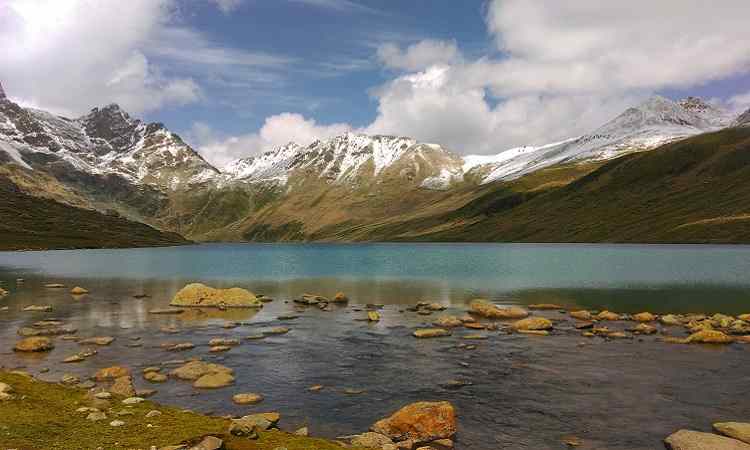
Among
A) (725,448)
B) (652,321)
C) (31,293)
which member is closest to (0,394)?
(725,448)

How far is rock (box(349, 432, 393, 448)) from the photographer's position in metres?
25.0

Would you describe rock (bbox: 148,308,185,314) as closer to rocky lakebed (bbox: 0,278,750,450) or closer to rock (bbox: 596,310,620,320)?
rocky lakebed (bbox: 0,278,750,450)

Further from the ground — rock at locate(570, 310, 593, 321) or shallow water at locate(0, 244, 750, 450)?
rock at locate(570, 310, 593, 321)

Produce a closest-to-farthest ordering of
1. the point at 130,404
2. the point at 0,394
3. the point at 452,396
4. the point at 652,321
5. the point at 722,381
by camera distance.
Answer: the point at 0,394
the point at 130,404
the point at 452,396
the point at 722,381
the point at 652,321

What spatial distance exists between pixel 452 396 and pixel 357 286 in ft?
240

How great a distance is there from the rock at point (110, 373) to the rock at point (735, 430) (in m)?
36.4

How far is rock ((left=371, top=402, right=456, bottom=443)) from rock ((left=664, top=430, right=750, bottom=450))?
10300 mm

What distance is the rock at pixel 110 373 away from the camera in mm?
36438

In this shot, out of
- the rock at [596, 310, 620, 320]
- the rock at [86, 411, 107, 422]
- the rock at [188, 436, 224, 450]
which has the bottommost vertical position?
the rock at [86, 411, 107, 422]

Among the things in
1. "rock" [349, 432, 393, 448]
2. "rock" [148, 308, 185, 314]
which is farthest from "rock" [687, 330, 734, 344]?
"rock" [148, 308, 185, 314]

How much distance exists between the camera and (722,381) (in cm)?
3616

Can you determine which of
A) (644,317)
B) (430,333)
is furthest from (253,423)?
(644,317)

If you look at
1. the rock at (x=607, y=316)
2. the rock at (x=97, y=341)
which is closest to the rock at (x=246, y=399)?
the rock at (x=97, y=341)

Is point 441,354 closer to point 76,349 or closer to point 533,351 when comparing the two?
point 533,351
